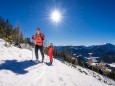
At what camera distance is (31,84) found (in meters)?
9.11

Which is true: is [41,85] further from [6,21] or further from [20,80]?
[6,21]

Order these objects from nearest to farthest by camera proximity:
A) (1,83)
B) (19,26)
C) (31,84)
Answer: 1. (1,83)
2. (31,84)
3. (19,26)

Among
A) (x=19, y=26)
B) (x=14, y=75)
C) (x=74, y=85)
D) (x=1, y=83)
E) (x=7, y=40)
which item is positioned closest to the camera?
(x=1, y=83)

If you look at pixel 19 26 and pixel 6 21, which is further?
pixel 6 21

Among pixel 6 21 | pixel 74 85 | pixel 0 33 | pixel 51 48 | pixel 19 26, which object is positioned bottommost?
pixel 74 85

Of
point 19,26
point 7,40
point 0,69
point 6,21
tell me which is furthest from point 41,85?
point 6,21

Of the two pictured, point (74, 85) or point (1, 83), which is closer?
point (1, 83)

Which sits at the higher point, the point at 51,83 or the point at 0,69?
the point at 0,69

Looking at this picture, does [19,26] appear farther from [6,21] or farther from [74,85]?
[74,85]

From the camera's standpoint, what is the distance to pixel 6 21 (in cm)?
9681

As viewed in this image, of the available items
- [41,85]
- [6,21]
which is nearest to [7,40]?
[41,85]

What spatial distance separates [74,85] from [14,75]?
3.25m

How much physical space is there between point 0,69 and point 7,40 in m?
10.0

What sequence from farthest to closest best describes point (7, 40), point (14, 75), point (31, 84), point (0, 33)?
point (0, 33), point (7, 40), point (14, 75), point (31, 84)
